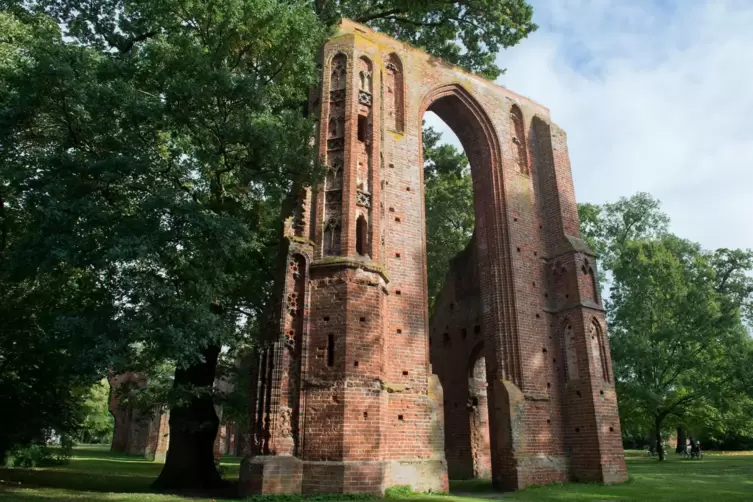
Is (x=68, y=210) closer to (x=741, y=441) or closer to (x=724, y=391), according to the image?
(x=724, y=391)

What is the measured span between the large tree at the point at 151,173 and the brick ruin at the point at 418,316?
4.08ft

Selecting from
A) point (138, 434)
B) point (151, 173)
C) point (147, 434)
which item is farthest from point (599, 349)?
point (138, 434)

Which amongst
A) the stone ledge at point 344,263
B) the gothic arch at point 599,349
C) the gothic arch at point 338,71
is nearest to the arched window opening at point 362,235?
the stone ledge at point 344,263

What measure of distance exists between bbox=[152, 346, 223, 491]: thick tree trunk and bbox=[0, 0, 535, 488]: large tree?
34 mm

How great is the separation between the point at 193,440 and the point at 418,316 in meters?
→ 5.82

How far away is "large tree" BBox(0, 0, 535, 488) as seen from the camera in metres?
8.09

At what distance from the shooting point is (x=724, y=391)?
889 inches

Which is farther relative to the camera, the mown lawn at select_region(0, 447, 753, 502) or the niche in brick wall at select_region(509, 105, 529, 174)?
the niche in brick wall at select_region(509, 105, 529, 174)

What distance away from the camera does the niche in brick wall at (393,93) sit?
1409 centimetres

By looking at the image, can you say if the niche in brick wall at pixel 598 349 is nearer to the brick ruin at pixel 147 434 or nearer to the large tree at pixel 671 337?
the large tree at pixel 671 337

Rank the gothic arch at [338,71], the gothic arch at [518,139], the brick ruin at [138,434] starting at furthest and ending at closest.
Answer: the brick ruin at [138,434]
the gothic arch at [518,139]
the gothic arch at [338,71]

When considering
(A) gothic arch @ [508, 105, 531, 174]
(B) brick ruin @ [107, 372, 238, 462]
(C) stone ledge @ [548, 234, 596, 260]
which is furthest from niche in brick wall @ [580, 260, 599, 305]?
(B) brick ruin @ [107, 372, 238, 462]

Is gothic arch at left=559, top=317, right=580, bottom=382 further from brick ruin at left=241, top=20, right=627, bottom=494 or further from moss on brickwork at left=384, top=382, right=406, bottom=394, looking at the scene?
moss on brickwork at left=384, top=382, right=406, bottom=394

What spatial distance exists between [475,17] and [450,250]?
9.38 metres
